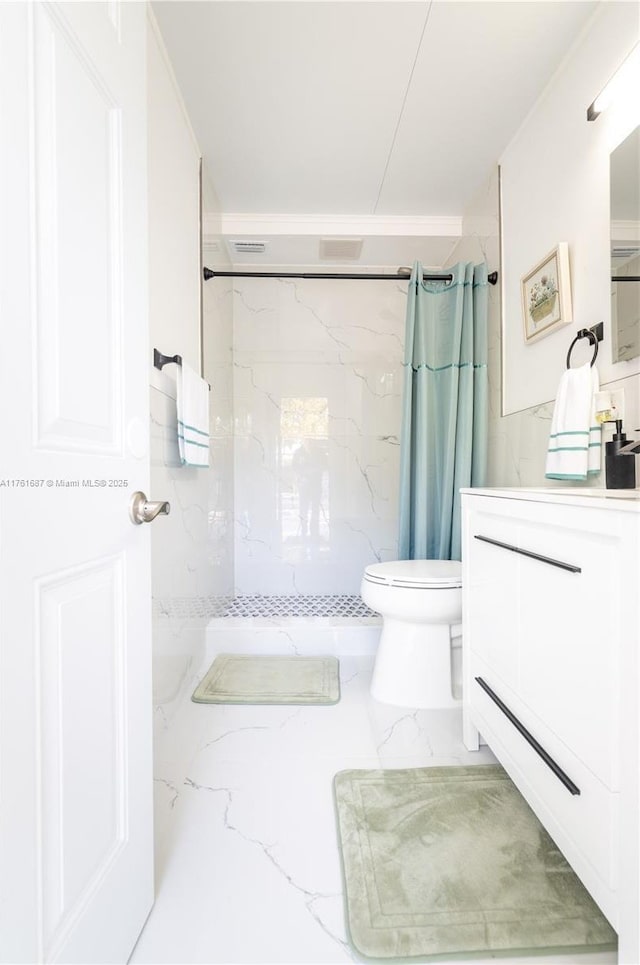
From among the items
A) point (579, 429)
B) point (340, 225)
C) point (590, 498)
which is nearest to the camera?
point (590, 498)

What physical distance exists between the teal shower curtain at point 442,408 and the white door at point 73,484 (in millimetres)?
1454

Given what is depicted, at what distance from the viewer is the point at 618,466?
1108 mm

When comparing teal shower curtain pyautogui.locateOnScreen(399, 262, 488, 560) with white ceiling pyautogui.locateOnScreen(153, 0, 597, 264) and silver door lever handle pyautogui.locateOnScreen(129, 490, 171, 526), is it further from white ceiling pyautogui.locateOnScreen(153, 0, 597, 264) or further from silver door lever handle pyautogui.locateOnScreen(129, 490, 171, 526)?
silver door lever handle pyautogui.locateOnScreen(129, 490, 171, 526)

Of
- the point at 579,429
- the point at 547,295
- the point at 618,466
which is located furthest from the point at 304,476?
the point at 618,466

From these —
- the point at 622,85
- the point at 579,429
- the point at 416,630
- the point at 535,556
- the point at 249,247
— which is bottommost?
the point at 416,630

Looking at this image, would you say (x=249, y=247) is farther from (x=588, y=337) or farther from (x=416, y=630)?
(x=416, y=630)

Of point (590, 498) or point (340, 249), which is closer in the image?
point (590, 498)

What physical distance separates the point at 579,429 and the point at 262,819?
1.32 m

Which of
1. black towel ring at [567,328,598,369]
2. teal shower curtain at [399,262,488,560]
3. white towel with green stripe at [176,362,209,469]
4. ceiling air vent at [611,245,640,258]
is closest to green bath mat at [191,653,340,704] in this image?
teal shower curtain at [399,262,488,560]

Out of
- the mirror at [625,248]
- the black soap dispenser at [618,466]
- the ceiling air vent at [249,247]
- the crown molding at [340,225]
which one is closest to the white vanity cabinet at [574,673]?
the black soap dispenser at [618,466]

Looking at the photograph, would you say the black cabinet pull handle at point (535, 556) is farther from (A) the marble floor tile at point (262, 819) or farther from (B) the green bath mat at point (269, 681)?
(B) the green bath mat at point (269, 681)

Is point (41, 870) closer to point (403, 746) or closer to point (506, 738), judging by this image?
point (506, 738)

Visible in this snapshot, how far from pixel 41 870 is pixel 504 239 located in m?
2.35

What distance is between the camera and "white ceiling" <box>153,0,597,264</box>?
1.35m
